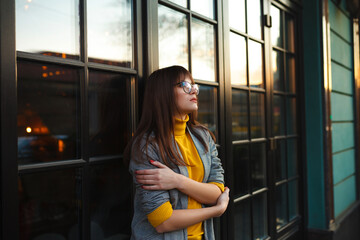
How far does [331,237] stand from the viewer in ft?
11.4

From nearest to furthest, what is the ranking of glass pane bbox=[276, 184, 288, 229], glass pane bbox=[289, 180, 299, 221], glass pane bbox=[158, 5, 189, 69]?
1. glass pane bbox=[158, 5, 189, 69]
2. glass pane bbox=[276, 184, 288, 229]
3. glass pane bbox=[289, 180, 299, 221]

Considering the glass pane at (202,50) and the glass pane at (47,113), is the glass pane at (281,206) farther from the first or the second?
the glass pane at (47,113)

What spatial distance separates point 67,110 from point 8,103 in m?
0.28

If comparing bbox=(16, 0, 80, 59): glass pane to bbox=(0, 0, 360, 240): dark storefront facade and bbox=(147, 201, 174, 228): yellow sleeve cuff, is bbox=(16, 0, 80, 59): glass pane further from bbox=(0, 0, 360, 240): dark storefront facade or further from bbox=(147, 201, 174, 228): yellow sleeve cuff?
bbox=(147, 201, 174, 228): yellow sleeve cuff

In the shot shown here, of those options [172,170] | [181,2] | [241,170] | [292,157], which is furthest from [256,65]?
[172,170]

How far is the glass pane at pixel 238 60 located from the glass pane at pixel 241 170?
1.76 ft

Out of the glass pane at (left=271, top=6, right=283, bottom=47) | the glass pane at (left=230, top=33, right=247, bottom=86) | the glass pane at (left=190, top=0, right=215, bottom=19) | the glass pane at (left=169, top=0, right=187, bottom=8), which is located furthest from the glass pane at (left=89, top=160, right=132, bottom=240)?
the glass pane at (left=271, top=6, right=283, bottom=47)

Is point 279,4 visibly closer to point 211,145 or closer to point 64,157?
point 211,145

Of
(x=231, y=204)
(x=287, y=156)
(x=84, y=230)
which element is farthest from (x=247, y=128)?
(x=84, y=230)

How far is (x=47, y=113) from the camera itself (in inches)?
53.2

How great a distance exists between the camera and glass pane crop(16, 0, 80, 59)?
50.4 inches

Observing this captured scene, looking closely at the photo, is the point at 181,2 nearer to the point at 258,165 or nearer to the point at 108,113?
the point at 108,113

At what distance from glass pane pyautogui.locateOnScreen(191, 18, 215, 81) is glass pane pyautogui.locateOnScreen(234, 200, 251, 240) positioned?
3.41 ft

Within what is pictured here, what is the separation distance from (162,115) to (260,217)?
6.21 feet
